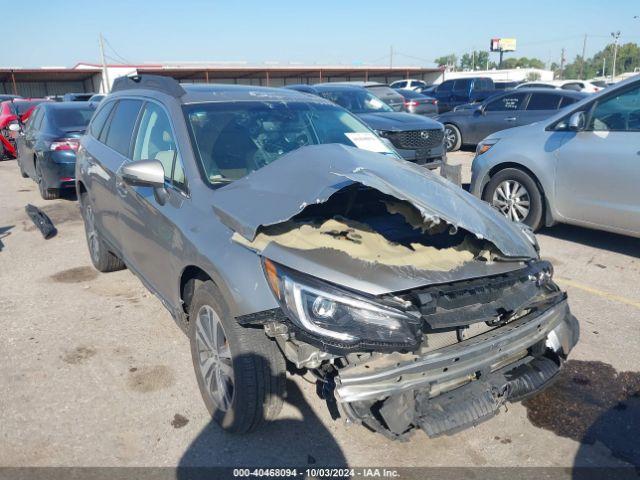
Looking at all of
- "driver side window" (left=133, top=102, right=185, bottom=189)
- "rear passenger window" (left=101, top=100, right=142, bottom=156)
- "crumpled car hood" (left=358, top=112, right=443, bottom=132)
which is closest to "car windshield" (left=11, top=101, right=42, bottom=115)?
"crumpled car hood" (left=358, top=112, right=443, bottom=132)

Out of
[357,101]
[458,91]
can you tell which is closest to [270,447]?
[357,101]

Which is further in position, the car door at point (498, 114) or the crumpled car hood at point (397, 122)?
the car door at point (498, 114)

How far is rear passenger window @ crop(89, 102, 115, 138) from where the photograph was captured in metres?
5.04

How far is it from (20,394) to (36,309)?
150 cm

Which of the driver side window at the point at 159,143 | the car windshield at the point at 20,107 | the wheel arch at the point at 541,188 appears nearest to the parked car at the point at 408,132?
the wheel arch at the point at 541,188

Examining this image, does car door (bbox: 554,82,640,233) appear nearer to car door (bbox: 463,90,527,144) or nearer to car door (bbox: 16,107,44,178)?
car door (bbox: 463,90,527,144)

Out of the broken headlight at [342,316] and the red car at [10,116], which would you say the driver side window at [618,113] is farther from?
the red car at [10,116]

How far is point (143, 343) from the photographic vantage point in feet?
13.4

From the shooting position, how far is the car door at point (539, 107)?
11422 mm

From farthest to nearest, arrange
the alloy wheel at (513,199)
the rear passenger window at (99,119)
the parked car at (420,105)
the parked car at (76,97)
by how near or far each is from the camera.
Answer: the parked car at (76,97), the parked car at (420,105), the alloy wheel at (513,199), the rear passenger window at (99,119)

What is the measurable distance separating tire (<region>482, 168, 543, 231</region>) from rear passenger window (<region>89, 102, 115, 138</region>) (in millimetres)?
4378

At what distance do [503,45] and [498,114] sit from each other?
75858mm

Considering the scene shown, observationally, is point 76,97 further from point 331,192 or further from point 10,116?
point 331,192

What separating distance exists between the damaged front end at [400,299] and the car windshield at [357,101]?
805 centimetres
